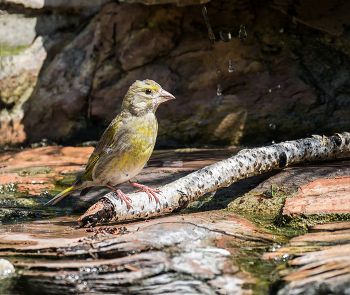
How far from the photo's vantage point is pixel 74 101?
712cm

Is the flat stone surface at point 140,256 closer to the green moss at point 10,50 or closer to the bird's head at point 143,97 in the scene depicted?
the bird's head at point 143,97

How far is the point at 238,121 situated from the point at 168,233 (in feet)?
13.4

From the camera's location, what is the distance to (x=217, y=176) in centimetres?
355

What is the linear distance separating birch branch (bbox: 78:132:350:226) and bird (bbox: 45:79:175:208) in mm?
122

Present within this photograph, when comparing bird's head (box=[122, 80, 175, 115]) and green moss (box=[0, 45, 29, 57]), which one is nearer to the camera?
bird's head (box=[122, 80, 175, 115])

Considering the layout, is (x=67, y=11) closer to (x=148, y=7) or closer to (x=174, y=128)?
(x=148, y=7)

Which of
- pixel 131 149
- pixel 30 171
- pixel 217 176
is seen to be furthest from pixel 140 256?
pixel 30 171

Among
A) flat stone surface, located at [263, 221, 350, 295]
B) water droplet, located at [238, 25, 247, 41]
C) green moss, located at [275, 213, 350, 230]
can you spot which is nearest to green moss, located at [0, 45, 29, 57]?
water droplet, located at [238, 25, 247, 41]

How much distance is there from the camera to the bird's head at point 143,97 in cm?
359

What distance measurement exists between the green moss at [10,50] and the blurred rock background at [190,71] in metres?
0.04

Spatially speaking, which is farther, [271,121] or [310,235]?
[271,121]

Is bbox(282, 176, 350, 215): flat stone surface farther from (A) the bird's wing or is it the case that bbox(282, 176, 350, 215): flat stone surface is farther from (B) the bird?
(A) the bird's wing

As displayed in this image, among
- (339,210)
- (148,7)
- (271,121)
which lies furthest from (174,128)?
(339,210)

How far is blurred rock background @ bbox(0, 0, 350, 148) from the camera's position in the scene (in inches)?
238
